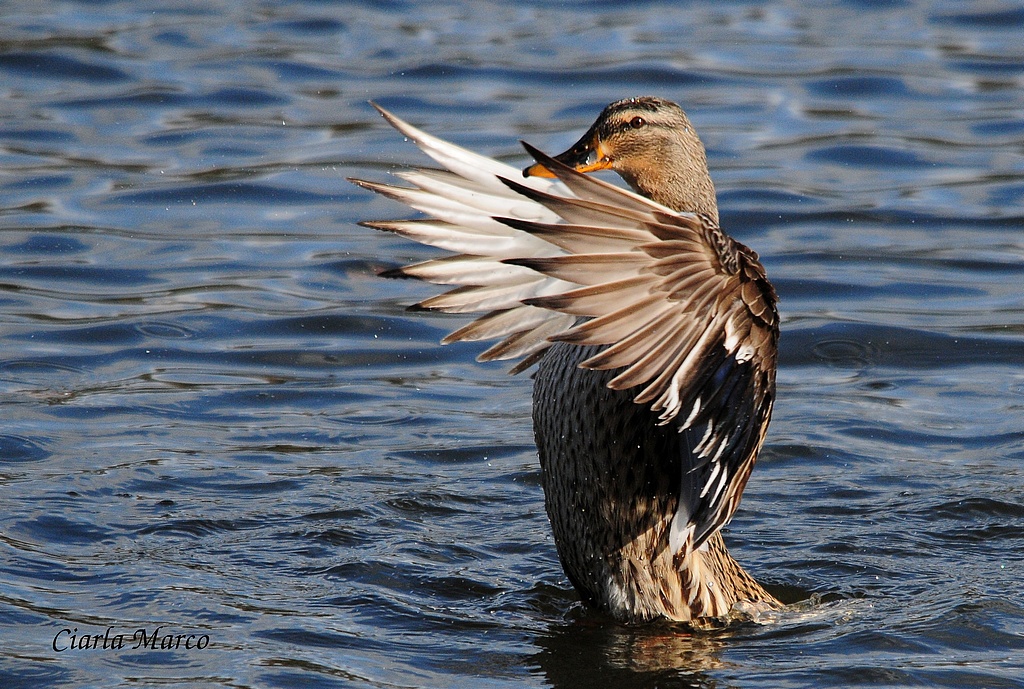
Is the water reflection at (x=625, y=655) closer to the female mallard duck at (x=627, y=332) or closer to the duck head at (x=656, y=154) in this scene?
the female mallard duck at (x=627, y=332)

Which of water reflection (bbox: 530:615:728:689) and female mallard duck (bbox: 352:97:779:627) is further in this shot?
water reflection (bbox: 530:615:728:689)

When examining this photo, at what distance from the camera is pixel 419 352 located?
7.89 metres

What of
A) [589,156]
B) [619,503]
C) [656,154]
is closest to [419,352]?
[589,156]

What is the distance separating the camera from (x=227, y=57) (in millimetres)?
12828

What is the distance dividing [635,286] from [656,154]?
4.39ft

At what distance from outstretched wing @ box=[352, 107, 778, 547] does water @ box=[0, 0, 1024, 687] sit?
0.74 m

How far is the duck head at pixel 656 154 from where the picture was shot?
5055 mm

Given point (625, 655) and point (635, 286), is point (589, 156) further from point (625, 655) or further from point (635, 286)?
point (625, 655)

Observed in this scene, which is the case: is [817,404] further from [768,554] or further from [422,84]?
[422,84]

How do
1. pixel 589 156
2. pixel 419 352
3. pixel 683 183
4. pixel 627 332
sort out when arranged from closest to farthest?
pixel 627 332 → pixel 683 183 → pixel 589 156 → pixel 419 352


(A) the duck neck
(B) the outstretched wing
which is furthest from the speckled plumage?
(A) the duck neck

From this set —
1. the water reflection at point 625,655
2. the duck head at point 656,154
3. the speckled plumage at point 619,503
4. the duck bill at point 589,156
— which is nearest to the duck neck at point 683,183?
the duck head at point 656,154

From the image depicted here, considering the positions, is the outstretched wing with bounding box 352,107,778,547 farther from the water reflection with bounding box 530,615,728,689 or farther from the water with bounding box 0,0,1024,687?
the water with bounding box 0,0,1024,687

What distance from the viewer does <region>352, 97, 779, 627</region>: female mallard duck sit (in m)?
3.82
